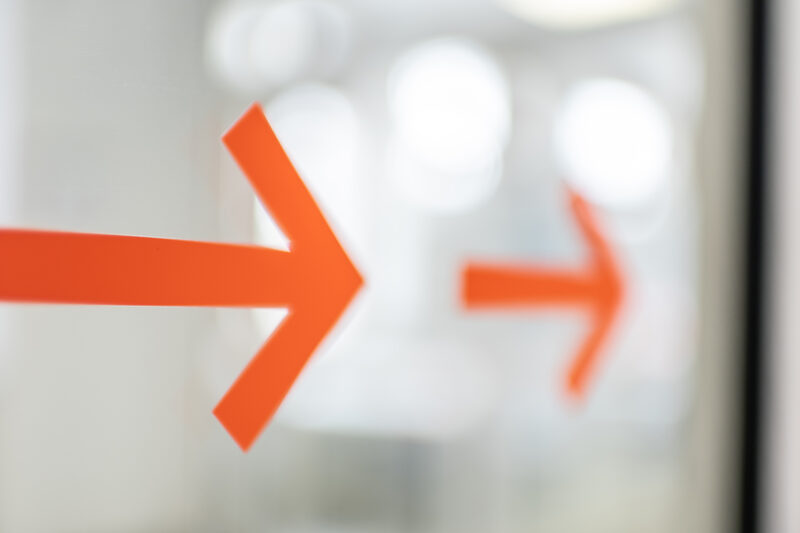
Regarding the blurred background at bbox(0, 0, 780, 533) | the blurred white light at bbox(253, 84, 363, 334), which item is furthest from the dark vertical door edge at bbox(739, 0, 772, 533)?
the blurred white light at bbox(253, 84, 363, 334)

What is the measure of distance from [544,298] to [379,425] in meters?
0.11

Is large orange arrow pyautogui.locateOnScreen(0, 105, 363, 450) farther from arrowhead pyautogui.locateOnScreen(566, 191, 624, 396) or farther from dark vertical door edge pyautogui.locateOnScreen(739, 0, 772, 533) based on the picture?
dark vertical door edge pyautogui.locateOnScreen(739, 0, 772, 533)

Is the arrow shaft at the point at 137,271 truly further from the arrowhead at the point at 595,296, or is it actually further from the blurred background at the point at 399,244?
the arrowhead at the point at 595,296

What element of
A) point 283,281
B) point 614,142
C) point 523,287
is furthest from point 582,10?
point 283,281

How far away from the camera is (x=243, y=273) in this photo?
210mm

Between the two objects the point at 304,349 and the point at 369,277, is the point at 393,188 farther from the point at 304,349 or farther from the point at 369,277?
the point at 304,349

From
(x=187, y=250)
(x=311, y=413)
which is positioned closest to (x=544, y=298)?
(x=311, y=413)

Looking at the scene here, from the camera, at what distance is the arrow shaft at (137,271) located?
0.54 feet

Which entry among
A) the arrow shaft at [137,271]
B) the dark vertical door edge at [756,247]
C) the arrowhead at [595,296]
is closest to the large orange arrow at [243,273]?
the arrow shaft at [137,271]

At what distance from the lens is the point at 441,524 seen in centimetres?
41

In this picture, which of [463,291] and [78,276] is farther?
[463,291]

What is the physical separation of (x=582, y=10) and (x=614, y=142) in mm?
98

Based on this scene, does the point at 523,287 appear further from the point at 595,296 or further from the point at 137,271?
the point at 137,271

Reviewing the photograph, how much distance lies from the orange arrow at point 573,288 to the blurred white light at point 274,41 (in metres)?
0.11
